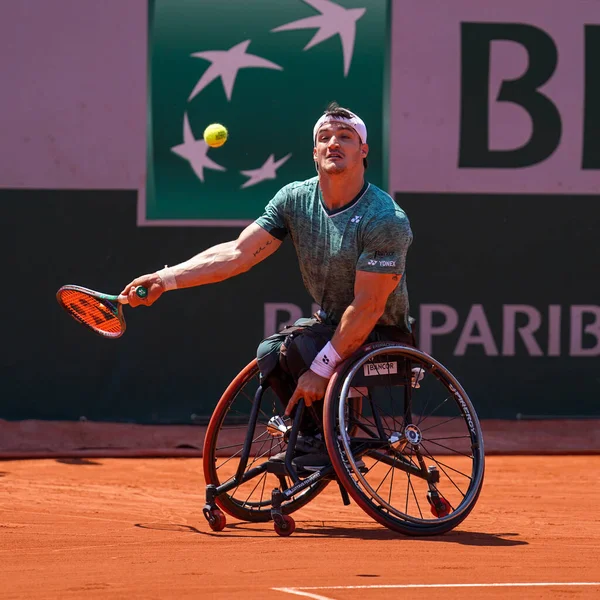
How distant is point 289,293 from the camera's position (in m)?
8.19

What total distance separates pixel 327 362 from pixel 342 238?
478 mm

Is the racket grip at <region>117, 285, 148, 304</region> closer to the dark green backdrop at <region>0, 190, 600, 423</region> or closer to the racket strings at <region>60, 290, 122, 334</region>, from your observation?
the racket strings at <region>60, 290, 122, 334</region>

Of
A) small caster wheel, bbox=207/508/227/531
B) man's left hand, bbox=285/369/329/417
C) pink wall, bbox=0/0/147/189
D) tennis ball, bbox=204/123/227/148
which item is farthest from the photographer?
pink wall, bbox=0/0/147/189

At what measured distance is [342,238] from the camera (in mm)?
5059

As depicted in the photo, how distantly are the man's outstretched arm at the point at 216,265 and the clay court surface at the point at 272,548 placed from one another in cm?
94

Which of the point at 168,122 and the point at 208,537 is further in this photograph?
the point at 168,122

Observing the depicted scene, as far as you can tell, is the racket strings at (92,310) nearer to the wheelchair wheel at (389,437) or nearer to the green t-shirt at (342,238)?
the green t-shirt at (342,238)

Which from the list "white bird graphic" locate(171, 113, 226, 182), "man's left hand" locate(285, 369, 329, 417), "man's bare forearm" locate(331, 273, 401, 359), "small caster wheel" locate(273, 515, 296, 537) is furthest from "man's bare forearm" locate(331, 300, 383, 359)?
"white bird graphic" locate(171, 113, 226, 182)

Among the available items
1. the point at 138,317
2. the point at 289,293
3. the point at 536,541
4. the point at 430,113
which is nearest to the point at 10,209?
the point at 138,317

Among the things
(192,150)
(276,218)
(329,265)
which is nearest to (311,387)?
(329,265)

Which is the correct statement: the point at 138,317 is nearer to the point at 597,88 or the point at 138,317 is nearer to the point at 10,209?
the point at 10,209

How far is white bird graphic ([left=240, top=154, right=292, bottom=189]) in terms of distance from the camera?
8.13 m

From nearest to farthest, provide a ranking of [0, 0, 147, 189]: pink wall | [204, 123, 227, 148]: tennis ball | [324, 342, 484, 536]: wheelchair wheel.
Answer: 1. [324, 342, 484, 536]: wheelchair wheel
2. [204, 123, 227, 148]: tennis ball
3. [0, 0, 147, 189]: pink wall

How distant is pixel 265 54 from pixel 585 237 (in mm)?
2284
